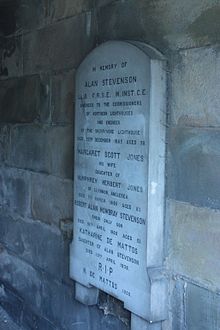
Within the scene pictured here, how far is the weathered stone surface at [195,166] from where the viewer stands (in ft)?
6.24

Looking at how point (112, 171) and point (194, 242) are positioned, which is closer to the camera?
point (194, 242)

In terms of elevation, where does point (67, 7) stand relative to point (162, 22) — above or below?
above

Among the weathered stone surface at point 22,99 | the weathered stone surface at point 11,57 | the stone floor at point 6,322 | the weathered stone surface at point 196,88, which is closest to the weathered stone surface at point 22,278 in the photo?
→ the stone floor at point 6,322

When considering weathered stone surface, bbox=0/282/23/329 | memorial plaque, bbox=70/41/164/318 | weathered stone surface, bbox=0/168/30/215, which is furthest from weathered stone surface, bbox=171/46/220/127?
weathered stone surface, bbox=0/282/23/329

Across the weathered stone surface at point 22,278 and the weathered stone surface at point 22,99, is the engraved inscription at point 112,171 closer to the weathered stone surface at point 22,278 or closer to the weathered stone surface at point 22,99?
the weathered stone surface at point 22,99

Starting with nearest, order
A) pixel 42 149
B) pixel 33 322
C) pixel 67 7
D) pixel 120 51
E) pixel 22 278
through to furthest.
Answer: pixel 120 51 < pixel 67 7 < pixel 42 149 < pixel 33 322 < pixel 22 278

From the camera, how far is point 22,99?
344 cm

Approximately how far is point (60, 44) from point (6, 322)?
206 centimetres

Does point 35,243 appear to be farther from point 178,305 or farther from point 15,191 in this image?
point 178,305

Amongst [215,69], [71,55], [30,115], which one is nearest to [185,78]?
[215,69]

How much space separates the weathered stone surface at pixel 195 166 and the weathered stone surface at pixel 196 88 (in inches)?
1.9

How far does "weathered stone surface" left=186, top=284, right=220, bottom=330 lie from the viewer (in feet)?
6.33

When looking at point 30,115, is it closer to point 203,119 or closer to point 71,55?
point 71,55

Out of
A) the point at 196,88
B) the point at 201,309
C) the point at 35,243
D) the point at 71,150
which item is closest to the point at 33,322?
the point at 35,243
